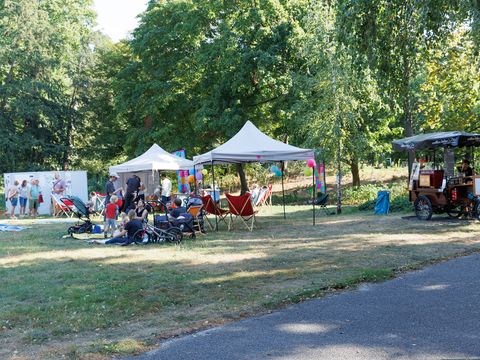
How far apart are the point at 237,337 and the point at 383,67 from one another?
649cm

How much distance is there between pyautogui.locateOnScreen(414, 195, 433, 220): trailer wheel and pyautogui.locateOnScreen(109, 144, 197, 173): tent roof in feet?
28.4

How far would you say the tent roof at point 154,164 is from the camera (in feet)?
62.5

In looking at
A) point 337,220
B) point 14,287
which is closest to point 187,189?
point 337,220

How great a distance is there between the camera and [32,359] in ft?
14.1

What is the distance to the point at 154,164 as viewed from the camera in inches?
747

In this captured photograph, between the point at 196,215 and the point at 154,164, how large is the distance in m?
6.39

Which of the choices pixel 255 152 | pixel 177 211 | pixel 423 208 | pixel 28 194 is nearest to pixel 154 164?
pixel 255 152

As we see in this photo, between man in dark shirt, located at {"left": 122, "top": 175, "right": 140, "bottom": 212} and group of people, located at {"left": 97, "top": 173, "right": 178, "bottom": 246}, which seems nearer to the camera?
group of people, located at {"left": 97, "top": 173, "right": 178, "bottom": 246}

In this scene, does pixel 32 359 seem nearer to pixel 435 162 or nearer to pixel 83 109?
pixel 435 162

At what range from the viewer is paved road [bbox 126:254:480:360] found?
427cm

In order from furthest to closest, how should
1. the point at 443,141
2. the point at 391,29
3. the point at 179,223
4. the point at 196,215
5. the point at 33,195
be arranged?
the point at 33,195
the point at 443,141
the point at 196,215
the point at 179,223
the point at 391,29

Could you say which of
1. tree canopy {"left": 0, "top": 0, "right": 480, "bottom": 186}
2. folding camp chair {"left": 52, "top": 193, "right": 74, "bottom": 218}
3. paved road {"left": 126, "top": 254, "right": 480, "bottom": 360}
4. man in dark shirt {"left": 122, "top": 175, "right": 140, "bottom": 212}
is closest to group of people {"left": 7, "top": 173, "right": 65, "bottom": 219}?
folding camp chair {"left": 52, "top": 193, "right": 74, "bottom": 218}

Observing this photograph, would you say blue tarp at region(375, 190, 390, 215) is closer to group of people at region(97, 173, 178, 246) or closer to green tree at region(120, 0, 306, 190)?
group of people at region(97, 173, 178, 246)

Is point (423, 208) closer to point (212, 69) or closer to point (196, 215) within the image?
point (196, 215)
